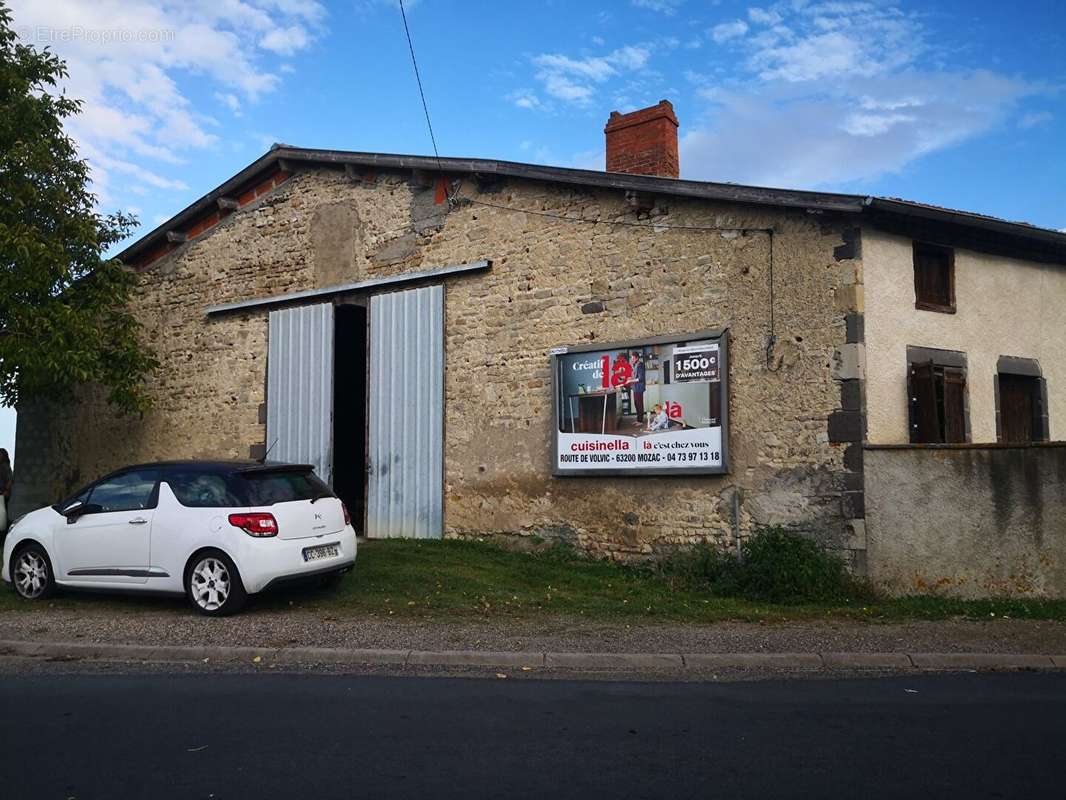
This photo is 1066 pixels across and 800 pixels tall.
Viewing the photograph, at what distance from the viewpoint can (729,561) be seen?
11.0 m

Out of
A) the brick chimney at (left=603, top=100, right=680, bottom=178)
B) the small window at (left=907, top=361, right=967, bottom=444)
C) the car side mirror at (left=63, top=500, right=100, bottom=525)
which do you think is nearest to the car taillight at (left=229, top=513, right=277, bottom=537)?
the car side mirror at (left=63, top=500, right=100, bottom=525)

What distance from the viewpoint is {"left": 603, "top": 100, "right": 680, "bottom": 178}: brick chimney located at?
14781 millimetres

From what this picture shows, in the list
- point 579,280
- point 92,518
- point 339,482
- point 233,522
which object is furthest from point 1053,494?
point 339,482

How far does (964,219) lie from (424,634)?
799cm

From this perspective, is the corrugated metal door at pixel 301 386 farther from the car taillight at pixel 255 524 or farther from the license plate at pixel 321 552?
the car taillight at pixel 255 524

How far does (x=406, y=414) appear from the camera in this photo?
47.8ft

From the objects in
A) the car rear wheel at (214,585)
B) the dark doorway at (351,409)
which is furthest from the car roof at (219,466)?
the dark doorway at (351,409)

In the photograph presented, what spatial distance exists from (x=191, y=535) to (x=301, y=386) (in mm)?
6721

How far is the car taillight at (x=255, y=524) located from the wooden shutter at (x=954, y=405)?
806 cm

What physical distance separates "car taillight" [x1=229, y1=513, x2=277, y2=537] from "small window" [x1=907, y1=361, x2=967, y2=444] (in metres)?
7.42

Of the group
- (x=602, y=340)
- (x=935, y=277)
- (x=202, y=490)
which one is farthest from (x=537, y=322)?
(x=202, y=490)

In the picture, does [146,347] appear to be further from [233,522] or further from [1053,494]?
[1053,494]

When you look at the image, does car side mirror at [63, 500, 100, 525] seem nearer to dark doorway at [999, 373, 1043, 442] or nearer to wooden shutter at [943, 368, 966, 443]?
wooden shutter at [943, 368, 966, 443]

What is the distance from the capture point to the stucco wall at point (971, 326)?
10797 millimetres
